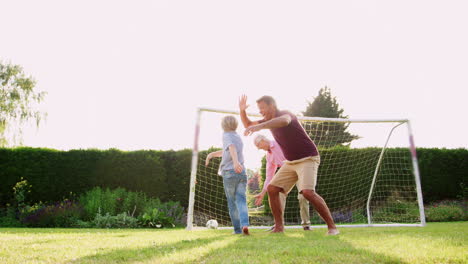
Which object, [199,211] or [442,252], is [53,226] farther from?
[442,252]

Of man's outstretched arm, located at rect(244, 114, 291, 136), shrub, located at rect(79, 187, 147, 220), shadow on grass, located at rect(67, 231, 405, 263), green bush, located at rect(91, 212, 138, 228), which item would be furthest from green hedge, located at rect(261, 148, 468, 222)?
shadow on grass, located at rect(67, 231, 405, 263)

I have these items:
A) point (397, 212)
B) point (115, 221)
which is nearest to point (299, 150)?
point (115, 221)

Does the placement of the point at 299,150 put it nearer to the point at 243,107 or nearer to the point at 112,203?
the point at 243,107

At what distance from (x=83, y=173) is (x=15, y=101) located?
1516 centimetres

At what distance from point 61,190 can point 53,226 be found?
1.80m

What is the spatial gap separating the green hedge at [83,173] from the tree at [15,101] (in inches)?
526

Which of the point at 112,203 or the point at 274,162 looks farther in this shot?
the point at 112,203

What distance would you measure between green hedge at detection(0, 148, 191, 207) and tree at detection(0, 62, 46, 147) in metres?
13.4

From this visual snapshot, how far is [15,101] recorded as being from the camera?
22016 millimetres

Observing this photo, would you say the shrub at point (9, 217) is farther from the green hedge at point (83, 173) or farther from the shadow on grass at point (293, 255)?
the shadow on grass at point (293, 255)

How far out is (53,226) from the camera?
8609mm

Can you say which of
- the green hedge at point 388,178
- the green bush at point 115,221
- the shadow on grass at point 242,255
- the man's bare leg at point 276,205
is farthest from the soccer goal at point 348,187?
the shadow on grass at point 242,255

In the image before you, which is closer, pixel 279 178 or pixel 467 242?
pixel 467 242

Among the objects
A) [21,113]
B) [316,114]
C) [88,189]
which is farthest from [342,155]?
[21,113]
